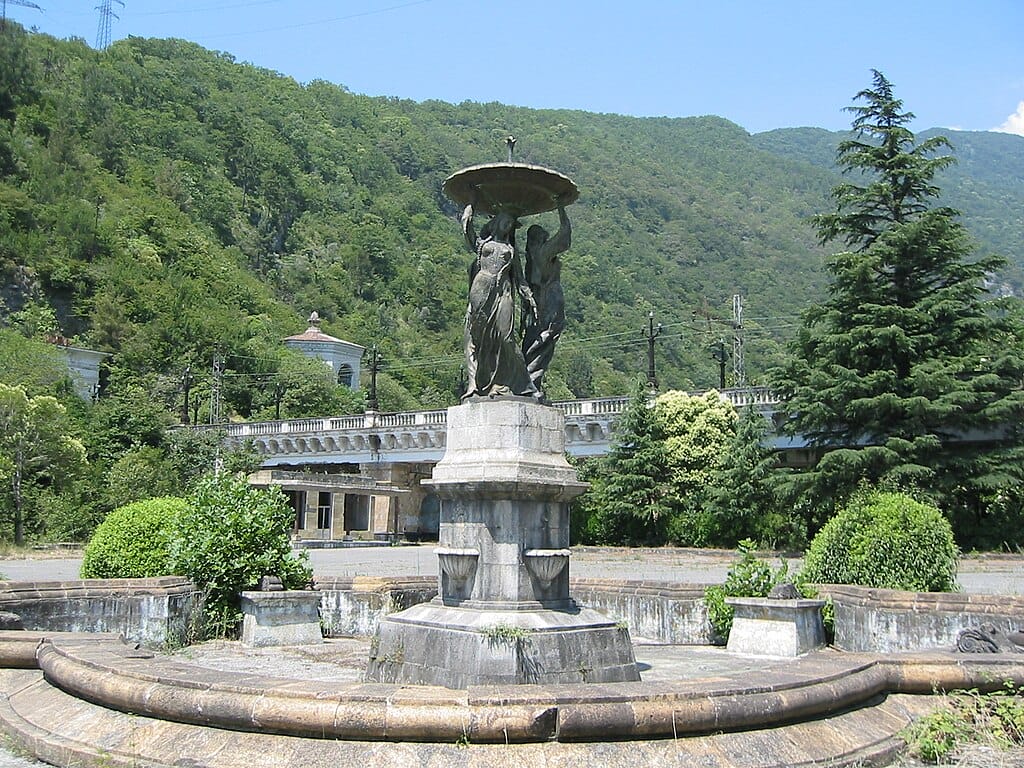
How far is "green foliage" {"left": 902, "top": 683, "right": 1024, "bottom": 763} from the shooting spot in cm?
626

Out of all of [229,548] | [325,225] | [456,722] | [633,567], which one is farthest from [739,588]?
[325,225]

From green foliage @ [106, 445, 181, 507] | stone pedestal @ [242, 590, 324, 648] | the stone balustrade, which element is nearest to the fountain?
stone pedestal @ [242, 590, 324, 648]

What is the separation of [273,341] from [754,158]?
11327 cm

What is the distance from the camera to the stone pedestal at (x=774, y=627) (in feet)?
33.2

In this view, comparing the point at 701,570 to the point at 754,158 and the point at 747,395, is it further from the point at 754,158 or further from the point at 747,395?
the point at 754,158

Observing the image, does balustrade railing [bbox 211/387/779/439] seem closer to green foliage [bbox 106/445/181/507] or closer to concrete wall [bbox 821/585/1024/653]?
green foliage [bbox 106/445/181/507]

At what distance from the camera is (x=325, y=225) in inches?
4700

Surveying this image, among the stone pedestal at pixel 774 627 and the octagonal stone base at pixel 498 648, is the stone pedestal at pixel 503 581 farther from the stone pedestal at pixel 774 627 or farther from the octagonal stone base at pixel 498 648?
the stone pedestal at pixel 774 627

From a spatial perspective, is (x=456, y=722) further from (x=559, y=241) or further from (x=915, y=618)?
(x=915, y=618)

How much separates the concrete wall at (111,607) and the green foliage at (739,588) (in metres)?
6.25

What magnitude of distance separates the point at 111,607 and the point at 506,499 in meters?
5.68

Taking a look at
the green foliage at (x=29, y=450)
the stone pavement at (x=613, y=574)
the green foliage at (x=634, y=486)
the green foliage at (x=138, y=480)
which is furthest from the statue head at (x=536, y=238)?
the green foliage at (x=29, y=450)

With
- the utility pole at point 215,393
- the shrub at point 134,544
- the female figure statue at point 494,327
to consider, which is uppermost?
the utility pole at point 215,393

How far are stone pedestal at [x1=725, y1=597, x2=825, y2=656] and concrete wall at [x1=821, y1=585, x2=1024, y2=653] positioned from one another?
435mm
